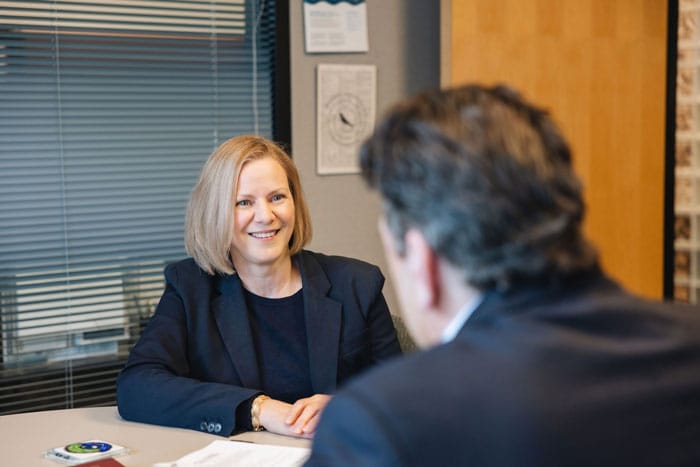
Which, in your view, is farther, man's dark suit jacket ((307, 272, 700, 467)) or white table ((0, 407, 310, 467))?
white table ((0, 407, 310, 467))

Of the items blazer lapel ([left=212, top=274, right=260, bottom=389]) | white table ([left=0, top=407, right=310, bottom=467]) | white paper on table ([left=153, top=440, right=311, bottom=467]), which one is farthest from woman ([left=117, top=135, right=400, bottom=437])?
white paper on table ([left=153, top=440, right=311, bottom=467])

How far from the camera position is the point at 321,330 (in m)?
2.39

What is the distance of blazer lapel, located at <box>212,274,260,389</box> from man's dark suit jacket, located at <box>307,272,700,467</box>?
4.56 ft

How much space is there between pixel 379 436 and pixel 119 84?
9.22 feet

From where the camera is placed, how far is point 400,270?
41.7 inches

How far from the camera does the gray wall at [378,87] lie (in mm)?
3793

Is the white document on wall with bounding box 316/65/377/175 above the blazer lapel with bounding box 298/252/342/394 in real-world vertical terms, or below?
above

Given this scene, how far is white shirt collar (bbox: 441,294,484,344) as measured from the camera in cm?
100

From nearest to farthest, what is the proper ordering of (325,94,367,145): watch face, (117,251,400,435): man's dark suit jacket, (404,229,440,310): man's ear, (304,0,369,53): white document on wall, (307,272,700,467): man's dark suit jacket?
(307,272,700,467): man's dark suit jacket
(404,229,440,310): man's ear
(117,251,400,435): man's dark suit jacket
(304,0,369,53): white document on wall
(325,94,367,145): watch face

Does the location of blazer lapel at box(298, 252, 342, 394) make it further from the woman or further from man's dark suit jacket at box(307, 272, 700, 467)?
man's dark suit jacket at box(307, 272, 700, 467)

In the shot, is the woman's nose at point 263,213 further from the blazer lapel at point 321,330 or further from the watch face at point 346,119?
the watch face at point 346,119

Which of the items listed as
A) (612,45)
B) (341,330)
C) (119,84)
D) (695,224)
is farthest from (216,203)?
(695,224)

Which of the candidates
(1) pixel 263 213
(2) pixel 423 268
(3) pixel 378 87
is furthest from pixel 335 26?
(2) pixel 423 268

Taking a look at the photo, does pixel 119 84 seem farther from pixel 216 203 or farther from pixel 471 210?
pixel 471 210
